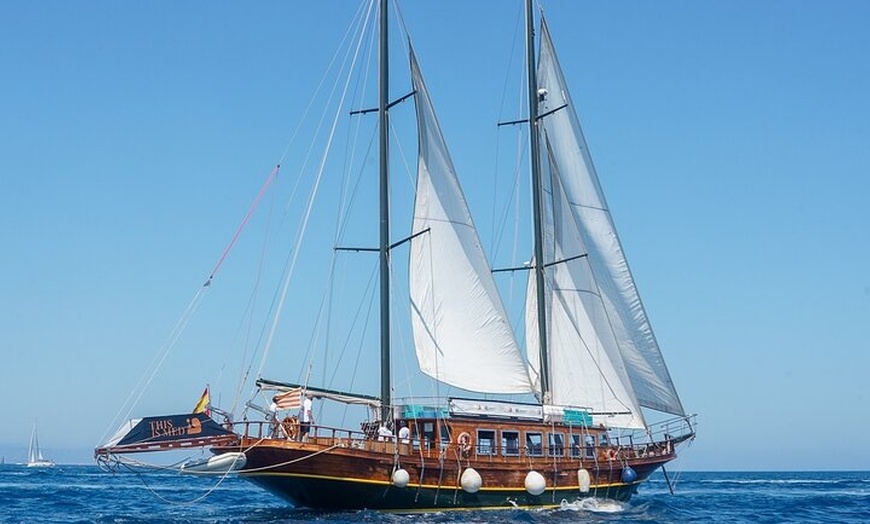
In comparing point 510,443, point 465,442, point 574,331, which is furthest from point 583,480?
point 574,331

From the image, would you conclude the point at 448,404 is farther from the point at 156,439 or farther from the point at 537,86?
the point at 537,86

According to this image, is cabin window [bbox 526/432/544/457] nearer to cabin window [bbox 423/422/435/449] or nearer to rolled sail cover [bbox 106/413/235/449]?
cabin window [bbox 423/422/435/449]

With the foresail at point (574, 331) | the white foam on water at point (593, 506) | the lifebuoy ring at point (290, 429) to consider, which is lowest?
the white foam on water at point (593, 506)

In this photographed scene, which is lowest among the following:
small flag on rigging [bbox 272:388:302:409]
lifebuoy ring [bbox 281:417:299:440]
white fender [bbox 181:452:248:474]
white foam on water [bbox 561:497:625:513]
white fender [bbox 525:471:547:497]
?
white foam on water [bbox 561:497:625:513]

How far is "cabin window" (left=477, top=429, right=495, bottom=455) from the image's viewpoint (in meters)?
34.0

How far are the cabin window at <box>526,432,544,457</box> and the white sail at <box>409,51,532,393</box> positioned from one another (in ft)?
5.71

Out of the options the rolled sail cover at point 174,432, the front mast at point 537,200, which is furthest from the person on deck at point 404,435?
the front mast at point 537,200

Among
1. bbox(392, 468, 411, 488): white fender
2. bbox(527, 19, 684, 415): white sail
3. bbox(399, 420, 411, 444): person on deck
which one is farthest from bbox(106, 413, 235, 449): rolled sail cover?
bbox(527, 19, 684, 415): white sail

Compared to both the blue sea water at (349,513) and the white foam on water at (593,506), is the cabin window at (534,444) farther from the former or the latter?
the blue sea water at (349,513)

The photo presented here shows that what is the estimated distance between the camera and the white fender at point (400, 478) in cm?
3005

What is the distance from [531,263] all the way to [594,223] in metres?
3.01

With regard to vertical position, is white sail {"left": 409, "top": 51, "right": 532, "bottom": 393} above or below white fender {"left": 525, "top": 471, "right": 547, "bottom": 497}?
above

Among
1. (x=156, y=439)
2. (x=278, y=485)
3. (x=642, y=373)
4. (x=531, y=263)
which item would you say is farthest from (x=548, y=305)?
(x=156, y=439)

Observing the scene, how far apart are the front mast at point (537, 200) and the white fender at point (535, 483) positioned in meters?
6.42
